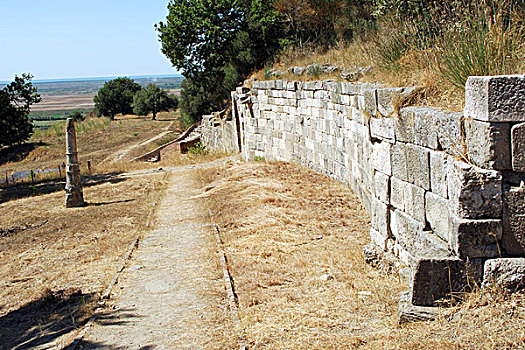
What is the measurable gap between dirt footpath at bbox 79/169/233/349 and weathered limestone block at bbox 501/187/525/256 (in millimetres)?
2877

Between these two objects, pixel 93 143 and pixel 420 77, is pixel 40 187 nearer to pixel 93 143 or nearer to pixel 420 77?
pixel 420 77

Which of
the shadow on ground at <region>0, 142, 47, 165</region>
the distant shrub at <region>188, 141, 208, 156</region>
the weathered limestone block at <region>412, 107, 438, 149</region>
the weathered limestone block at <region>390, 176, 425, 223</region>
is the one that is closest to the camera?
the weathered limestone block at <region>412, 107, 438, 149</region>

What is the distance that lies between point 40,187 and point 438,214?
740 inches

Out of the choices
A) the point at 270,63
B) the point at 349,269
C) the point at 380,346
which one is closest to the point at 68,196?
the point at 270,63

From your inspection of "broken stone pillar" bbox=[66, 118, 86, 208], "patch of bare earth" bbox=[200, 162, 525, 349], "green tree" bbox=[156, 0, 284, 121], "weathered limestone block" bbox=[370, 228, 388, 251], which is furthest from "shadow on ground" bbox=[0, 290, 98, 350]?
"green tree" bbox=[156, 0, 284, 121]

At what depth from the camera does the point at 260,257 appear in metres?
7.84

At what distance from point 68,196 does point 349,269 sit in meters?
10.8

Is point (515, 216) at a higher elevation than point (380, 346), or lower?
higher

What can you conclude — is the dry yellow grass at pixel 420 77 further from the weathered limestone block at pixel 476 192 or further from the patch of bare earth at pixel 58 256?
the patch of bare earth at pixel 58 256

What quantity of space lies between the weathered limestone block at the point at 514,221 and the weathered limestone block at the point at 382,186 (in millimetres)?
1838

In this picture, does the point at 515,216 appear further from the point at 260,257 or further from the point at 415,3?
the point at 415,3

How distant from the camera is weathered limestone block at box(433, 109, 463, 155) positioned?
15.4 feet

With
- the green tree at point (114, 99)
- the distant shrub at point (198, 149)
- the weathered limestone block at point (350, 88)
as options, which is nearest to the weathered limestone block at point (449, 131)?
the weathered limestone block at point (350, 88)

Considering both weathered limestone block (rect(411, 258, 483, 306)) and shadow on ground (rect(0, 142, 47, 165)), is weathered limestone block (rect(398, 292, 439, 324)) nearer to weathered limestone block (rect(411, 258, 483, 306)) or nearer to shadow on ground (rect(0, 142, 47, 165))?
weathered limestone block (rect(411, 258, 483, 306))
